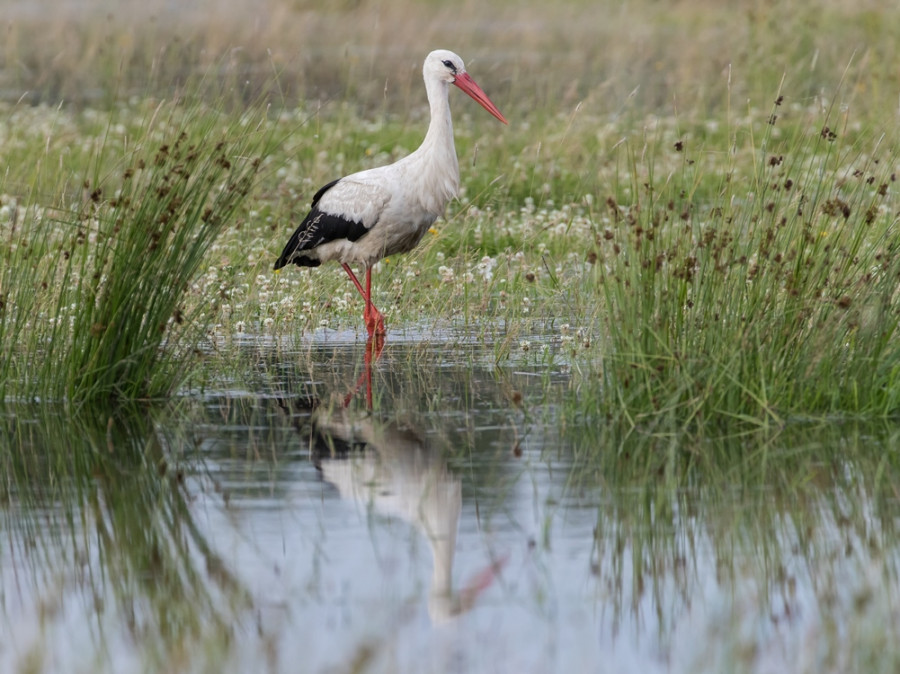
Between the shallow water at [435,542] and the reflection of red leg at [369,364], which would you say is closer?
the shallow water at [435,542]

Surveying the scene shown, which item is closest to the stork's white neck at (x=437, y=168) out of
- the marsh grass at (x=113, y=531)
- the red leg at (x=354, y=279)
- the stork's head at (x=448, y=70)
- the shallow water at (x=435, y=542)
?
the stork's head at (x=448, y=70)

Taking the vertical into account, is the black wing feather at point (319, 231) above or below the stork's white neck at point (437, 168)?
below

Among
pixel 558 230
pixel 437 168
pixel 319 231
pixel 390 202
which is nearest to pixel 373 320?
pixel 390 202

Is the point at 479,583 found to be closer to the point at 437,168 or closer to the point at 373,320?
the point at 373,320

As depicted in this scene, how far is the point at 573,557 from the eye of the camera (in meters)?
4.80

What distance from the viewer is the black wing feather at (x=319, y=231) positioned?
9.90 meters

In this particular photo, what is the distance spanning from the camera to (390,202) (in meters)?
9.80

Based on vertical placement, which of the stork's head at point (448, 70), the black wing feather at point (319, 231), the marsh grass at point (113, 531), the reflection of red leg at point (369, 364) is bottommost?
the reflection of red leg at point (369, 364)

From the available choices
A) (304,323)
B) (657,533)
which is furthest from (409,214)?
(657,533)

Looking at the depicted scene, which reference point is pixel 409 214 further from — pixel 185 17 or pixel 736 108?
pixel 185 17

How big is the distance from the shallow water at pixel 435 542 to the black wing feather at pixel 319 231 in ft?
9.05

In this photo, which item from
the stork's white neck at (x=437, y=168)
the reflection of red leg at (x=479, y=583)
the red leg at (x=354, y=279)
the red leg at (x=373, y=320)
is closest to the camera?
the reflection of red leg at (x=479, y=583)

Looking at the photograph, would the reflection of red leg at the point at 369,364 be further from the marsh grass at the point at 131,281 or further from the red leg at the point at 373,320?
the marsh grass at the point at 131,281

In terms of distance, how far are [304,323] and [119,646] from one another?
5550mm
